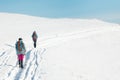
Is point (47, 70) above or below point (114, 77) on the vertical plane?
above

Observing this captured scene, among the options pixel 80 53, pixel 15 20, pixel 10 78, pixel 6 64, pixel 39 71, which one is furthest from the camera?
pixel 15 20

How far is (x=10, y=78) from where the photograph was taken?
42.5 ft

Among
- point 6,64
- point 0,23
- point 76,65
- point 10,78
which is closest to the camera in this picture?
point 10,78

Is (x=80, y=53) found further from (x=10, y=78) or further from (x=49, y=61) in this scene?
(x=10, y=78)

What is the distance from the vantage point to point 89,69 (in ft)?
59.1

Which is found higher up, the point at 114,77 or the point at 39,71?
the point at 39,71

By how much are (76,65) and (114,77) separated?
98.1 inches

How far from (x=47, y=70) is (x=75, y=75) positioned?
59.6 inches

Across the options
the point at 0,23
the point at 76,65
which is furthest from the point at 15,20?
the point at 76,65

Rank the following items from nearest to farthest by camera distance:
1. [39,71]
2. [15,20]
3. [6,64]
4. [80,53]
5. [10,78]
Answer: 1. [10,78]
2. [39,71]
3. [6,64]
4. [80,53]
5. [15,20]

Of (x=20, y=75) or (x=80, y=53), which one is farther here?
(x=80, y=53)

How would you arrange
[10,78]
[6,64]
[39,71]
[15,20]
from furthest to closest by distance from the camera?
1. [15,20]
2. [6,64]
3. [39,71]
4. [10,78]

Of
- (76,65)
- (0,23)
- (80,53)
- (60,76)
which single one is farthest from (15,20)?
(60,76)

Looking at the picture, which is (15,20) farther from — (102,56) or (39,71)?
(39,71)
